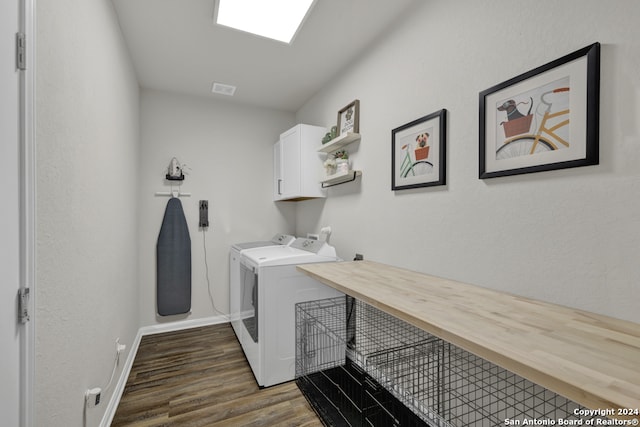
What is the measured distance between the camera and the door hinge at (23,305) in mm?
804

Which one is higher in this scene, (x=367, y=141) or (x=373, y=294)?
(x=367, y=141)

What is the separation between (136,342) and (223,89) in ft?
8.52

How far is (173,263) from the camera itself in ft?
10.0

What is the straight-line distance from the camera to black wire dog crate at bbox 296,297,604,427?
1.27 m

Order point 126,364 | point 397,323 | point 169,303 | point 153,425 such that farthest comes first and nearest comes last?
point 169,303, point 126,364, point 397,323, point 153,425

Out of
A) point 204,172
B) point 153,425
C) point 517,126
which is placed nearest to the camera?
point 517,126

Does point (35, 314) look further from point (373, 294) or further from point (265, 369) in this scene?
point (265, 369)

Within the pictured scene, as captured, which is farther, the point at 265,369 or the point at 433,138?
the point at 265,369

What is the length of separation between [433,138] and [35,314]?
74.5 inches

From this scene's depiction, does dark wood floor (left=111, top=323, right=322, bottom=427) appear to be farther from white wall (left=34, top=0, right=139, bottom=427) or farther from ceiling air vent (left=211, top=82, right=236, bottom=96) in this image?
ceiling air vent (left=211, top=82, right=236, bottom=96)

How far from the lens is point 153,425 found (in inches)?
66.9

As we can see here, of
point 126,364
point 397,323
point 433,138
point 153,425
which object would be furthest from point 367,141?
point 126,364

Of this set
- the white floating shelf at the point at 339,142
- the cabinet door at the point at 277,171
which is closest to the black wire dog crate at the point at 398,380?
Answer: the white floating shelf at the point at 339,142

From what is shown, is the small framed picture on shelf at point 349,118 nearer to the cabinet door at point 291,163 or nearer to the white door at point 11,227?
the cabinet door at point 291,163
